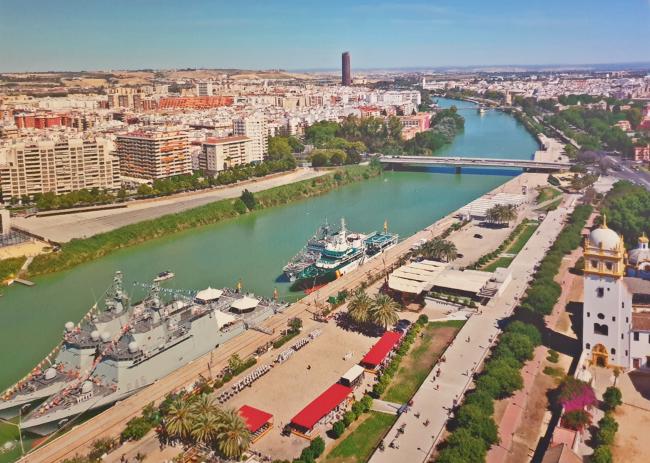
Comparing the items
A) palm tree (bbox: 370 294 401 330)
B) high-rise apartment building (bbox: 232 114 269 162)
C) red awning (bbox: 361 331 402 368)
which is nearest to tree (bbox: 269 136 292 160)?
high-rise apartment building (bbox: 232 114 269 162)

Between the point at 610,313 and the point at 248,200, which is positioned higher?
the point at 610,313

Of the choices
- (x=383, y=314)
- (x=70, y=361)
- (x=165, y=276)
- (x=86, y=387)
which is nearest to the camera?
(x=86, y=387)

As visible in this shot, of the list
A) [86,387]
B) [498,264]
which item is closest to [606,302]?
[498,264]

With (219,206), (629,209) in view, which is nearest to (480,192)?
(629,209)

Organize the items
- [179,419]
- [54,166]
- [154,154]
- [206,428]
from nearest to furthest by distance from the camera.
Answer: [206,428], [179,419], [54,166], [154,154]

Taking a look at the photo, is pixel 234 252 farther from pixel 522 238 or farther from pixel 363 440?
pixel 363 440

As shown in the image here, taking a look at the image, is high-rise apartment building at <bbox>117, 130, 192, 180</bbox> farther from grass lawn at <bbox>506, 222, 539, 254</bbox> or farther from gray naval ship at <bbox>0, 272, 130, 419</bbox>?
gray naval ship at <bbox>0, 272, 130, 419</bbox>
